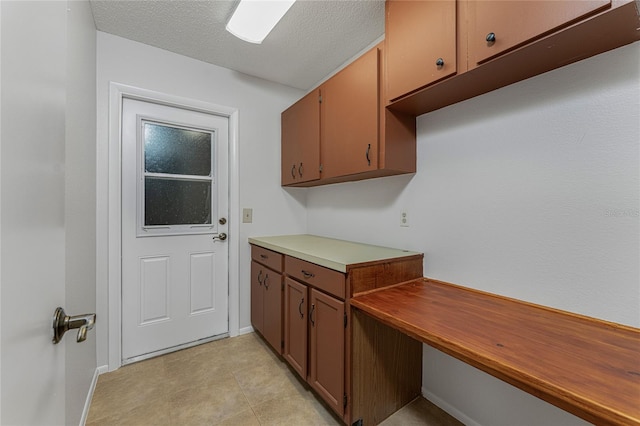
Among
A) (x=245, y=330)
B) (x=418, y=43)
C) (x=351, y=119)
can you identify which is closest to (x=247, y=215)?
(x=245, y=330)

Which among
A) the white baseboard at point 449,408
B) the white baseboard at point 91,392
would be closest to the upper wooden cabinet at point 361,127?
the white baseboard at point 449,408

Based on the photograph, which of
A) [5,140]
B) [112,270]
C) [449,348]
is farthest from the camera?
[112,270]

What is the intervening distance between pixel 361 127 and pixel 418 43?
0.51 meters

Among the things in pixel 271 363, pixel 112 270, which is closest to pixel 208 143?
pixel 112 270

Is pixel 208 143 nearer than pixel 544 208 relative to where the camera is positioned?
No

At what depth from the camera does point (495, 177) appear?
131cm

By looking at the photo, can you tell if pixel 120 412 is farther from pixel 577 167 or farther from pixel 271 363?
pixel 577 167

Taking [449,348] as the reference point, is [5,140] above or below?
above

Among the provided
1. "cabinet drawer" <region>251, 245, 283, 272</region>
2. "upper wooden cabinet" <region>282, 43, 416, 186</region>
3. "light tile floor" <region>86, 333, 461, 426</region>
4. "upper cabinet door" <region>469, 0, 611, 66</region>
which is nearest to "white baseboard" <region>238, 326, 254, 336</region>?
"light tile floor" <region>86, 333, 461, 426</region>

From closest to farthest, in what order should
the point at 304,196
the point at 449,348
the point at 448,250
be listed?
the point at 449,348, the point at 448,250, the point at 304,196

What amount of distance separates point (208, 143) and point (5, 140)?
206cm

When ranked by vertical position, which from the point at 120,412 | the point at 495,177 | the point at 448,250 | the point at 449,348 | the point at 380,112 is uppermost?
the point at 380,112

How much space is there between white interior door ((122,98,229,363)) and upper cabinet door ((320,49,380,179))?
1.01m

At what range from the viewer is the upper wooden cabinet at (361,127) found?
60.7 inches
